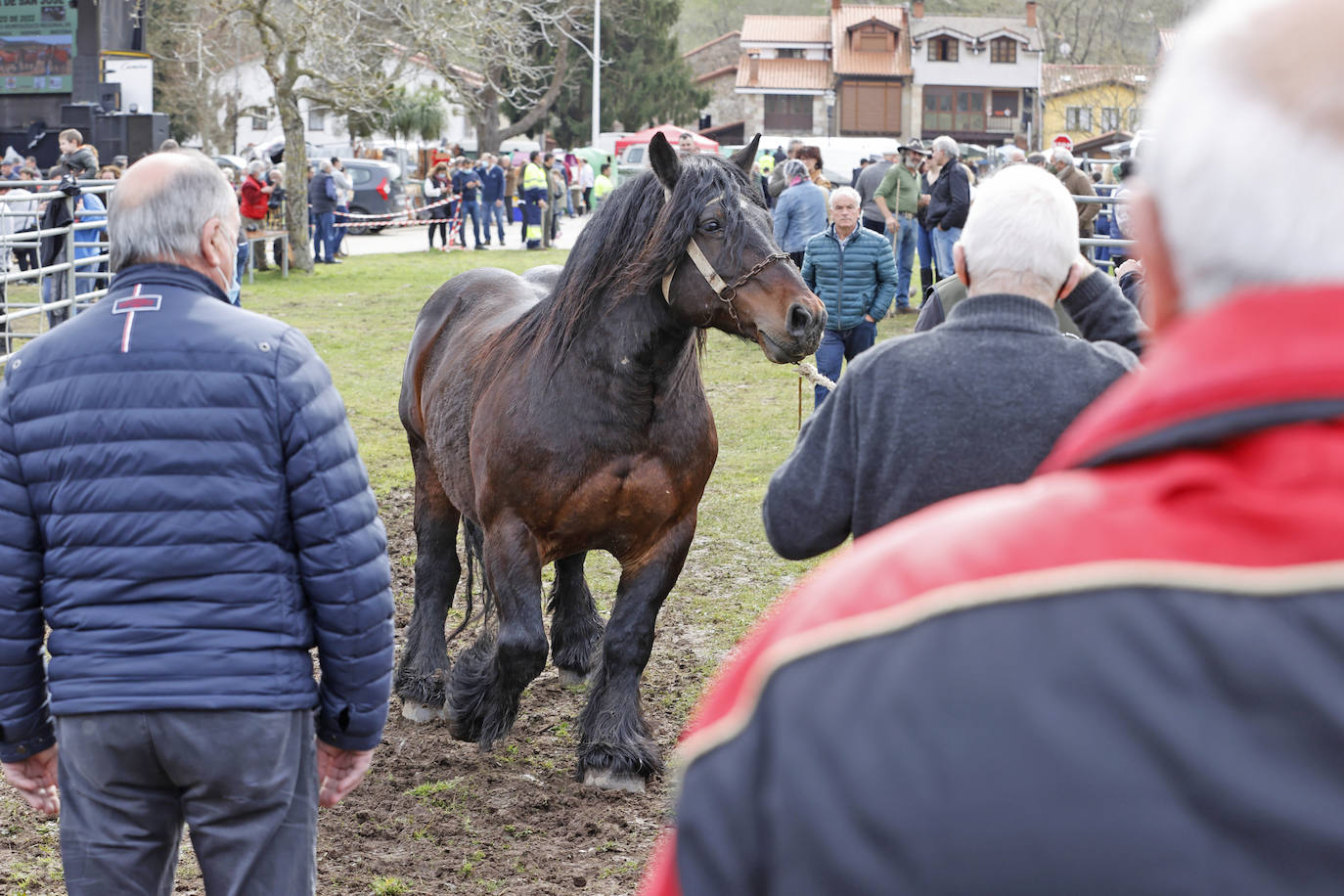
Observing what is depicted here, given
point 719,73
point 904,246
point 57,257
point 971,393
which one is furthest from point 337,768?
point 719,73

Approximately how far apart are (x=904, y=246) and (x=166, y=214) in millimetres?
14455

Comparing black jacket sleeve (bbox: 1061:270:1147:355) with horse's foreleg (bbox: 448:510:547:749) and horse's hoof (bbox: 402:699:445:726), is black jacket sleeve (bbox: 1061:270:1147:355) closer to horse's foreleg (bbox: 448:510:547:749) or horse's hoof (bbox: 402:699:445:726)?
horse's foreleg (bbox: 448:510:547:749)

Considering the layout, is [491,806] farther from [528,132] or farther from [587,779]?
[528,132]

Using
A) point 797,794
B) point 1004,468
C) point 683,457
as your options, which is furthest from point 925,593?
point 683,457

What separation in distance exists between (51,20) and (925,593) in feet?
87.7

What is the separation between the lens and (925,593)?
0.87m

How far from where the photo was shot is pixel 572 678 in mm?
5965

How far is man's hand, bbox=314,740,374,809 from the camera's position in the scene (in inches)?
113

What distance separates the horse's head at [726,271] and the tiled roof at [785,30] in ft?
234

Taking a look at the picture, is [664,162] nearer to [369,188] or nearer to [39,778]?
[39,778]

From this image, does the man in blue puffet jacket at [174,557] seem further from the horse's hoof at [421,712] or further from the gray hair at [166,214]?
the horse's hoof at [421,712]

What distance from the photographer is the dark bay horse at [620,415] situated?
458cm

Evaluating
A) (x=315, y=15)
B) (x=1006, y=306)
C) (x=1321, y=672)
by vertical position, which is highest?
(x=315, y=15)

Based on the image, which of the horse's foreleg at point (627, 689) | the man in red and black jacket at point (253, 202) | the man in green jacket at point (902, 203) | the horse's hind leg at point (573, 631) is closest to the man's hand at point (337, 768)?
the horse's foreleg at point (627, 689)
